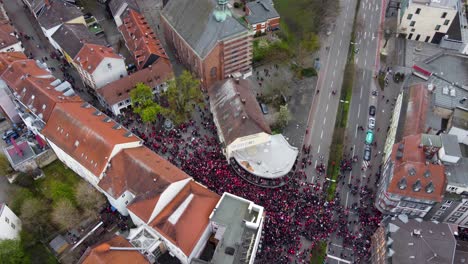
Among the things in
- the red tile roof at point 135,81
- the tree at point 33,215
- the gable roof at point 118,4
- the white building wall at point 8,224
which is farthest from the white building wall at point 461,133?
the gable roof at point 118,4

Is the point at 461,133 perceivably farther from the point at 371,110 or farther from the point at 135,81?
the point at 135,81

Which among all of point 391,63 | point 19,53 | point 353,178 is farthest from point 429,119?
point 19,53

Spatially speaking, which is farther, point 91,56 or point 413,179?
point 91,56

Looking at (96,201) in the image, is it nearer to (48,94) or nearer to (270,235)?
(48,94)

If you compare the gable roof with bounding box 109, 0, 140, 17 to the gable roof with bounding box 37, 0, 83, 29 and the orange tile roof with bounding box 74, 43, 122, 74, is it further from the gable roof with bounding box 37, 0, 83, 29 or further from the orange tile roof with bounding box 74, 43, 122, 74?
the orange tile roof with bounding box 74, 43, 122, 74

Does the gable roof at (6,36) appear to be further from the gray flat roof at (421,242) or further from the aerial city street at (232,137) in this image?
the gray flat roof at (421,242)

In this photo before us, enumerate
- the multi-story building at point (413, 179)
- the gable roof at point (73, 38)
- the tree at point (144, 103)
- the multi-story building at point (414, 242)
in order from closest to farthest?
1. the multi-story building at point (414, 242)
2. the multi-story building at point (413, 179)
3. the tree at point (144, 103)
4. the gable roof at point (73, 38)


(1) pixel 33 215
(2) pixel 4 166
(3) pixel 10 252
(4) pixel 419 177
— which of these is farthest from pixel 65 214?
(4) pixel 419 177
